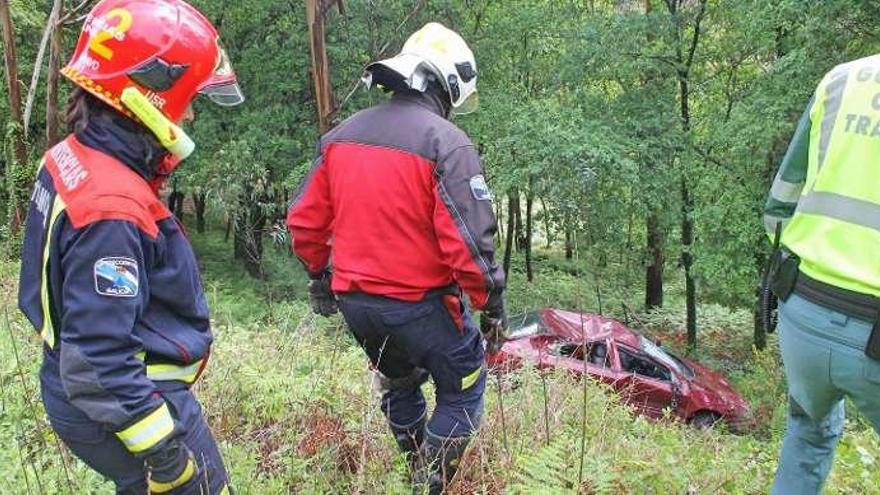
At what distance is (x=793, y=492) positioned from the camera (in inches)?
109

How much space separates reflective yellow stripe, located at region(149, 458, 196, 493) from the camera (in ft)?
6.59

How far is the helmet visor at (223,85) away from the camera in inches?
92.6

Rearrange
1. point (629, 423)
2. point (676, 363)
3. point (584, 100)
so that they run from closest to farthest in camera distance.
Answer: point (629, 423)
point (676, 363)
point (584, 100)

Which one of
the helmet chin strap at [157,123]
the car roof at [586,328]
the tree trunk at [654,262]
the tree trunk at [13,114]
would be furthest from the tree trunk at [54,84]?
the tree trunk at [654,262]

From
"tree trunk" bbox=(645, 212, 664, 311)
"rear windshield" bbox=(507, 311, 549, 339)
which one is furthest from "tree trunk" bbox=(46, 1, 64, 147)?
"tree trunk" bbox=(645, 212, 664, 311)

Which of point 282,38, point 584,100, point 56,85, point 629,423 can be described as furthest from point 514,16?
point 629,423

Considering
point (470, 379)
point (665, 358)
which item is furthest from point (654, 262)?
point (470, 379)

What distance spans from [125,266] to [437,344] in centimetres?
145

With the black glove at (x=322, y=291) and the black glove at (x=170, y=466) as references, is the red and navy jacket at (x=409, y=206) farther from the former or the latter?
the black glove at (x=170, y=466)

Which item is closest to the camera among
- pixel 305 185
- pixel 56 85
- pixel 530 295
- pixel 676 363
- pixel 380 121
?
pixel 380 121

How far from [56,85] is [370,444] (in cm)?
1131

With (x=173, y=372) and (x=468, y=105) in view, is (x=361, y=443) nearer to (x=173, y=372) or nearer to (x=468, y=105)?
(x=173, y=372)

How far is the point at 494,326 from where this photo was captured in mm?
3189

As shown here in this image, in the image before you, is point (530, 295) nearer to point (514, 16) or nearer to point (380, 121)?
point (514, 16)
